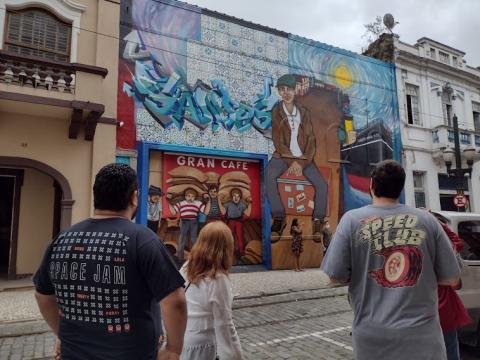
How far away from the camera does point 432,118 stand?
1695 cm

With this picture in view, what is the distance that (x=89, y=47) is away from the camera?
1058 cm

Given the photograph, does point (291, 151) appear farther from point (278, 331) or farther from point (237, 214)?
point (278, 331)

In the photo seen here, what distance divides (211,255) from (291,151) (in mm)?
10773

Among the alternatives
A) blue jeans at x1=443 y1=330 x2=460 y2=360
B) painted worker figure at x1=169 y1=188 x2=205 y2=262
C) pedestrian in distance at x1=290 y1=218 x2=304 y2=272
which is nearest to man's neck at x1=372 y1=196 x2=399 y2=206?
blue jeans at x1=443 y1=330 x2=460 y2=360

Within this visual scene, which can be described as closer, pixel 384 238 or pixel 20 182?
pixel 384 238

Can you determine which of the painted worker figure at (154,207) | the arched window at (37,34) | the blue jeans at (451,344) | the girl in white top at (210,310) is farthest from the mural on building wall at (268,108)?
the blue jeans at (451,344)

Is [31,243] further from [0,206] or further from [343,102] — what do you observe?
[343,102]

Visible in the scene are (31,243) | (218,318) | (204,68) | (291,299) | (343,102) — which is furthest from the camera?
(343,102)

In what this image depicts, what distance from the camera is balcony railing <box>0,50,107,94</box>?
8.73m

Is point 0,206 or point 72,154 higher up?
point 72,154

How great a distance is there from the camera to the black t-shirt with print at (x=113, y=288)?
6.17ft

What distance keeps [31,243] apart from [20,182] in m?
1.74

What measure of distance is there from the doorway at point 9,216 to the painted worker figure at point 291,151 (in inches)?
293

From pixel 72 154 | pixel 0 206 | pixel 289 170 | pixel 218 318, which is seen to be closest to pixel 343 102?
pixel 289 170
